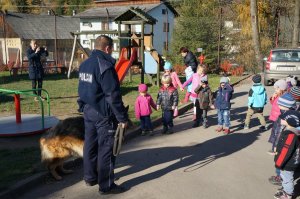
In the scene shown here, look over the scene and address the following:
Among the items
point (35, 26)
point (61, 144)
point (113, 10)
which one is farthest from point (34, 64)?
point (35, 26)

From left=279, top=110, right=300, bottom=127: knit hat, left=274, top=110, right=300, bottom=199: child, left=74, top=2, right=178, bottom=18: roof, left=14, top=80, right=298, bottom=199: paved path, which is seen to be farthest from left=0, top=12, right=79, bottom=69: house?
left=274, top=110, right=300, bottom=199: child

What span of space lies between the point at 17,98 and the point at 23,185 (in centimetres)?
319

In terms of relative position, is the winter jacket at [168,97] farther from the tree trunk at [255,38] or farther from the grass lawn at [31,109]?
the tree trunk at [255,38]

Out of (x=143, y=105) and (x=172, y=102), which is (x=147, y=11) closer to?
(x=172, y=102)

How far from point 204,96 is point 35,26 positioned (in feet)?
157

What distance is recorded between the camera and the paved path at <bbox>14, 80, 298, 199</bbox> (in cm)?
502

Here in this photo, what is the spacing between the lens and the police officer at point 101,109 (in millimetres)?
4582

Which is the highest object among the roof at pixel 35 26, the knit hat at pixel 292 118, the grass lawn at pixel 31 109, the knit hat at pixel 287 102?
the roof at pixel 35 26

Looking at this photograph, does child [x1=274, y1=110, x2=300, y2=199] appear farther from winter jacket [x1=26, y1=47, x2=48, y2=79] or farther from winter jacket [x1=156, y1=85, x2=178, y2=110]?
winter jacket [x1=26, y1=47, x2=48, y2=79]

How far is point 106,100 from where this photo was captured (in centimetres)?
462

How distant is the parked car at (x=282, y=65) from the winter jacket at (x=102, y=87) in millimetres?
12755

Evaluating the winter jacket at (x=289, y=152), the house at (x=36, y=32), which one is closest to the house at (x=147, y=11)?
the house at (x=36, y=32)

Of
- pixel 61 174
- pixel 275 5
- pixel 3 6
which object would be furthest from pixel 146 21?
Result: pixel 3 6

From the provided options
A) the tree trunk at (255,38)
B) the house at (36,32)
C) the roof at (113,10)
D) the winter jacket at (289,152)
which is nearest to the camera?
the winter jacket at (289,152)
